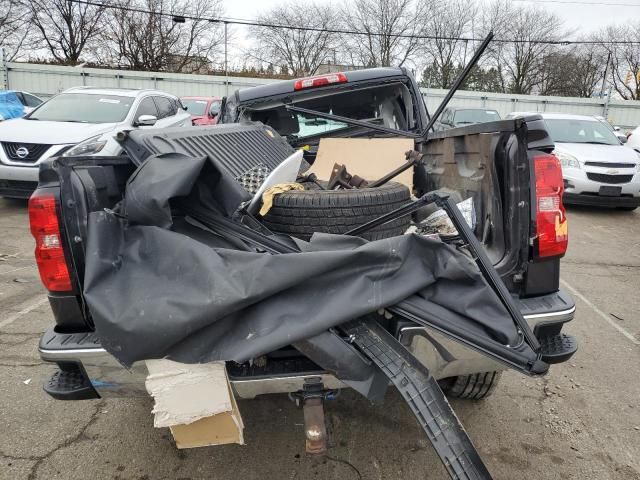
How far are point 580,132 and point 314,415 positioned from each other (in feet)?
32.1

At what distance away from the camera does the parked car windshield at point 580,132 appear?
30.5ft

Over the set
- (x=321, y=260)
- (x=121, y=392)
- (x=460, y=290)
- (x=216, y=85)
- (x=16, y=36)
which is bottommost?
(x=121, y=392)

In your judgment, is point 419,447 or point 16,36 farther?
point 16,36

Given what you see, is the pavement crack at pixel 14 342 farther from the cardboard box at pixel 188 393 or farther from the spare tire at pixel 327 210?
the spare tire at pixel 327 210

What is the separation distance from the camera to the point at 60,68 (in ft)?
72.7

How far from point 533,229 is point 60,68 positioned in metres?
25.5

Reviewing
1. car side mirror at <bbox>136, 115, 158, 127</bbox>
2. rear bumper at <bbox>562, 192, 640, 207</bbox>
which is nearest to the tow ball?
car side mirror at <bbox>136, 115, 158, 127</bbox>

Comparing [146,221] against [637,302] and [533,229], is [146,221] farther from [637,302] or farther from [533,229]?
[637,302]

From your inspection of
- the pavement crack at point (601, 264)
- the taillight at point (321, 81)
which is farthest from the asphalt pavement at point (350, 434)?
the taillight at point (321, 81)

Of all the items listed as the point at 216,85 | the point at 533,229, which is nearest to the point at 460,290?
the point at 533,229

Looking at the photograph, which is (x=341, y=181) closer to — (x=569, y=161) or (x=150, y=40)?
→ (x=569, y=161)

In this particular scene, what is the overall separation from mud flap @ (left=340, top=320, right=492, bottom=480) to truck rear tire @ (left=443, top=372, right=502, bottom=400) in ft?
3.18

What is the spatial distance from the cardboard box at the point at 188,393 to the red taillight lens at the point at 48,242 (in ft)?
1.77

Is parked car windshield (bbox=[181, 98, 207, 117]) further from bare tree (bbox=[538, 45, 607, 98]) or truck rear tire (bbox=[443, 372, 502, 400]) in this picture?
bare tree (bbox=[538, 45, 607, 98])
